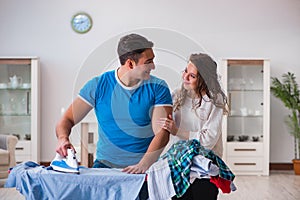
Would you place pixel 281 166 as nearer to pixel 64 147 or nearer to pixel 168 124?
pixel 168 124

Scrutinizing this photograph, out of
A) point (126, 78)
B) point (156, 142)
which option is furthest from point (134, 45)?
point (156, 142)

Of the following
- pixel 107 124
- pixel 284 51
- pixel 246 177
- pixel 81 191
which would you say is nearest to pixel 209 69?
pixel 107 124

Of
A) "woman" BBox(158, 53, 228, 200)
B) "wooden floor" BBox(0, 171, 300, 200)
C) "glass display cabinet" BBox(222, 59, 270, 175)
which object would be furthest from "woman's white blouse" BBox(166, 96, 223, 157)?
"glass display cabinet" BBox(222, 59, 270, 175)

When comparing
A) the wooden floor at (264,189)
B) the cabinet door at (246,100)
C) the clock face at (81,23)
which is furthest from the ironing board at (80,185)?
the clock face at (81,23)

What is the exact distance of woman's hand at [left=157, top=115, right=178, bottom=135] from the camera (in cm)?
204

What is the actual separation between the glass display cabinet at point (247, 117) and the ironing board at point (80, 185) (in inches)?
169

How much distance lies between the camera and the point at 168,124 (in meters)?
2.05

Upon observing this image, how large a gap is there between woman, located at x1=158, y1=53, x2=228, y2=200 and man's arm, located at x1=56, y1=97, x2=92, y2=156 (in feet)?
1.18

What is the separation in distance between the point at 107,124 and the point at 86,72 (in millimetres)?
289

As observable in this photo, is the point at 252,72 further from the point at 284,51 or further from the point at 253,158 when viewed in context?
Result: the point at 253,158

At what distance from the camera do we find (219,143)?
7.44 ft

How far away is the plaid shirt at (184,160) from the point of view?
78.9 inches

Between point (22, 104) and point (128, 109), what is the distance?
4.36 metres

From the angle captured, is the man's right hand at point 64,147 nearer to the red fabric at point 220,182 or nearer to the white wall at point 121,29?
the red fabric at point 220,182
